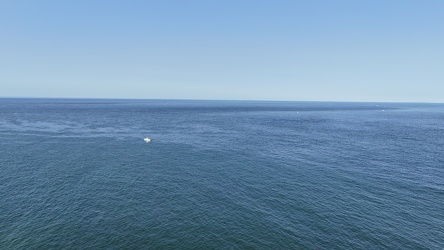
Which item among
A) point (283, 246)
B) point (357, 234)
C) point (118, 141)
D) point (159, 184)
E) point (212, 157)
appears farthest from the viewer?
point (118, 141)

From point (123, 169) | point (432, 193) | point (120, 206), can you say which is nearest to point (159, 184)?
point (120, 206)

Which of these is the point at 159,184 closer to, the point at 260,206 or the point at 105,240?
the point at 105,240

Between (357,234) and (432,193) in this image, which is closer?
(357,234)

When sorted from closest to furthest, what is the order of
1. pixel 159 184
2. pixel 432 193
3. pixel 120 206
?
pixel 120 206
pixel 432 193
pixel 159 184

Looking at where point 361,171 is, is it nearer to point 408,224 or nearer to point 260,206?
point 408,224

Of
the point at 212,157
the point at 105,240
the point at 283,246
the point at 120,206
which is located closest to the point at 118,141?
the point at 212,157

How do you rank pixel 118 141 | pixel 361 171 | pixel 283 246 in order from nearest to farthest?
pixel 283 246
pixel 361 171
pixel 118 141

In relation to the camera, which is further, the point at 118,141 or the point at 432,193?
the point at 118,141

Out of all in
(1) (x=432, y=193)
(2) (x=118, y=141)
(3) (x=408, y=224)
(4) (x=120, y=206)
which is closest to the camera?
(3) (x=408, y=224)

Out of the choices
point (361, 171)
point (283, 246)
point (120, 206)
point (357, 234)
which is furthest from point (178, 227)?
point (361, 171)
